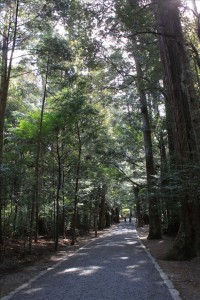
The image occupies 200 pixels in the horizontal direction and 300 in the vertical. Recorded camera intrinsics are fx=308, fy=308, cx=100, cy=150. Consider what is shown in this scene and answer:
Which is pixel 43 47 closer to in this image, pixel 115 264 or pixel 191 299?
pixel 115 264

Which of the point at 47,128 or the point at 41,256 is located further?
the point at 47,128

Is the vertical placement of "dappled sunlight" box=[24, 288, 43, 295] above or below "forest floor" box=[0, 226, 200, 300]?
above

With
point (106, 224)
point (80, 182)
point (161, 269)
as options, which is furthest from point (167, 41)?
point (106, 224)

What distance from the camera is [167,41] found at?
11039mm

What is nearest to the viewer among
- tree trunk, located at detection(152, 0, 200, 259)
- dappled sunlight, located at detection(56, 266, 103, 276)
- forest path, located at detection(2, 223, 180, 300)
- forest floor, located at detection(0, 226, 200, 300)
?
forest path, located at detection(2, 223, 180, 300)

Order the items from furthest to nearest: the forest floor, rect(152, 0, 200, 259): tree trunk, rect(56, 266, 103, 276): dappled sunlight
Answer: rect(152, 0, 200, 259): tree trunk, rect(56, 266, 103, 276): dappled sunlight, the forest floor

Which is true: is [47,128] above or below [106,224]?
above

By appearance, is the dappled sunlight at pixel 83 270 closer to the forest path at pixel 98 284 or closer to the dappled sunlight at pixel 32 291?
the forest path at pixel 98 284

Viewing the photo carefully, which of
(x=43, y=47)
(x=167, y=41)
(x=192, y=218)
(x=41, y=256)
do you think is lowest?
(x=41, y=256)

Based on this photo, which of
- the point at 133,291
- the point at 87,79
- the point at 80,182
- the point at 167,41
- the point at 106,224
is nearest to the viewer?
the point at 133,291

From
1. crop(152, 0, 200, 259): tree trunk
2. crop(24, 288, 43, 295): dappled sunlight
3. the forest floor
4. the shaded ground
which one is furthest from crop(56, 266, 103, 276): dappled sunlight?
crop(152, 0, 200, 259): tree trunk

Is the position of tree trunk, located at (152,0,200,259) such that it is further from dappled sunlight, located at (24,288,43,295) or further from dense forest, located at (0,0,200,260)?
dappled sunlight, located at (24,288,43,295)

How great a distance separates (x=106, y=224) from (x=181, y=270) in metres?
37.3

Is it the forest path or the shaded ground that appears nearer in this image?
the forest path
